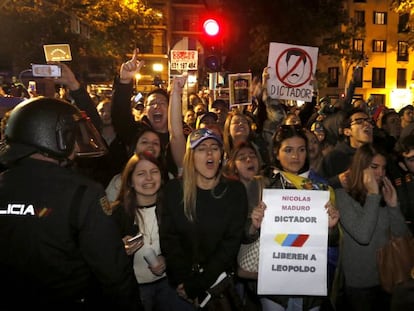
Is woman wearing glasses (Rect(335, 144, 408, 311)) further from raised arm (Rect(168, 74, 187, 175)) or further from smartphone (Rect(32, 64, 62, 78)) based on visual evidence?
smartphone (Rect(32, 64, 62, 78))

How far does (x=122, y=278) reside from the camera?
9.39 ft

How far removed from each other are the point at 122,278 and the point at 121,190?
70.4 inches

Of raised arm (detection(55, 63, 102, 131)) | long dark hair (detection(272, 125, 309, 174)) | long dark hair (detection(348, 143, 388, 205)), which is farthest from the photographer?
raised arm (detection(55, 63, 102, 131))

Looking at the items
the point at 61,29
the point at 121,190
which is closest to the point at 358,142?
the point at 121,190

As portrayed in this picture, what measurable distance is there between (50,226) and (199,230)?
1.71 metres

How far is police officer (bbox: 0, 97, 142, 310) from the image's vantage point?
270 cm

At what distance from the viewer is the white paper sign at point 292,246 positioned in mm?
3957

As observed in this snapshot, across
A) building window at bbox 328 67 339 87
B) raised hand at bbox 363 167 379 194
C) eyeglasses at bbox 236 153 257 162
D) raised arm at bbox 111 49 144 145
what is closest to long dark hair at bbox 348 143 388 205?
raised hand at bbox 363 167 379 194

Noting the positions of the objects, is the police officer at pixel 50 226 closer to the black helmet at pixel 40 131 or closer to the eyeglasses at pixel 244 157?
the black helmet at pixel 40 131

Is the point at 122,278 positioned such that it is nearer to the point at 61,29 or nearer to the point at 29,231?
the point at 29,231

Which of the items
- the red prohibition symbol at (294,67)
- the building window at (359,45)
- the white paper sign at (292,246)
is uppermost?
the building window at (359,45)

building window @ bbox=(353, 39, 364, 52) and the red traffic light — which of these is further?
building window @ bbox=(353, 39, 364, 52)

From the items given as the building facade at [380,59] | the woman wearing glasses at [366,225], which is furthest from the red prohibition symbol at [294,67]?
the building facade at [380,59]

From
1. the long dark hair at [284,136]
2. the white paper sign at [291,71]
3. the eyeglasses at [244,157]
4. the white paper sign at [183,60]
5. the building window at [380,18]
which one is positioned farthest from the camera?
the building window at [380,18]
